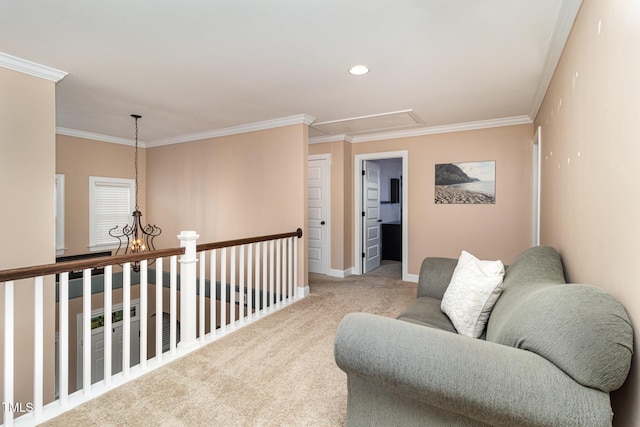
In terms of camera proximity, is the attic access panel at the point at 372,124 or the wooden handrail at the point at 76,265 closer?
the wooden handrail at the point at 76,265

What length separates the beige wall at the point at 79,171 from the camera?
4797 mm

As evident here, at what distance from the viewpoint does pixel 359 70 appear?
2666 mm

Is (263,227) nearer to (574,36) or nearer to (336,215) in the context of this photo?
(336,215)

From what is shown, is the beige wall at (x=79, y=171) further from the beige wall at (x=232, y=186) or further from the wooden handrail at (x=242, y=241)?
the wooden handrail at (x=242, y=241)

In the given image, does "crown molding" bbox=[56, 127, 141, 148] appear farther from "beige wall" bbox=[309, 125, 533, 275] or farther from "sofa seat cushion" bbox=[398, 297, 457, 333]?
"sofa seat cushion" bbox=[398, 297, 457, 333]

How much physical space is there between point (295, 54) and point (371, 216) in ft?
12.0

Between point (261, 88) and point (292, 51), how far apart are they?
2.61ft

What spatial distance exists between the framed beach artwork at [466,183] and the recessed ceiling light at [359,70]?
2305 millimetres

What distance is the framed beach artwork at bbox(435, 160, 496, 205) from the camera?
4.23 metres

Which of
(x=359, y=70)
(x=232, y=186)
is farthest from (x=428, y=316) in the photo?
(x=232, y=186)

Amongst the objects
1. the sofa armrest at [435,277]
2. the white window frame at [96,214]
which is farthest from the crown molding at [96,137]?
the sofa armrest at [435,277]

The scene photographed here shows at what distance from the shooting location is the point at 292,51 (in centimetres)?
236

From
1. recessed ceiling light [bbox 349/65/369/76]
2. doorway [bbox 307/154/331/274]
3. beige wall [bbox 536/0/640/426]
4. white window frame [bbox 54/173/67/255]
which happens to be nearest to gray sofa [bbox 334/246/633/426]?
beige wall [bbox 536/0/640/426]

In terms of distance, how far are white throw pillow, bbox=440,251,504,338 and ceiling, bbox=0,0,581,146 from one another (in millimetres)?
1543
